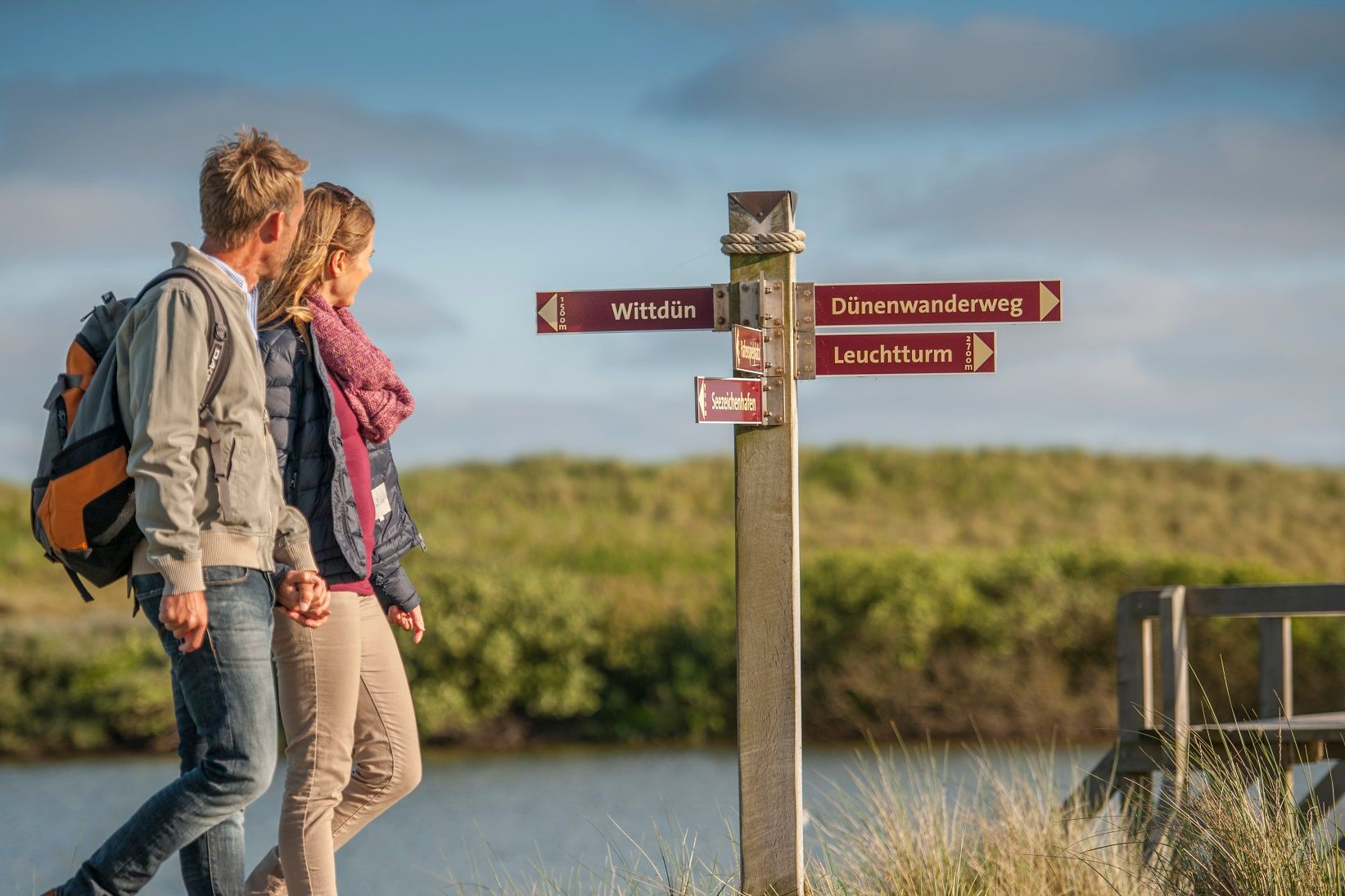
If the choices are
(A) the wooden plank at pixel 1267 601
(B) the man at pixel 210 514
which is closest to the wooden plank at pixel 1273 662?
(A) the wooden plank at pixel 1267 601

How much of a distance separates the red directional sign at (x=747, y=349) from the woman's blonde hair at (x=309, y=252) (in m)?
1.15

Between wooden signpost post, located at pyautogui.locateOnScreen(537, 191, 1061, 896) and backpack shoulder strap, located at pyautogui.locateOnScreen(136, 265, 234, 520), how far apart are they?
4.39 feet

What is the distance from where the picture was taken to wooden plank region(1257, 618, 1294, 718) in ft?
23.5

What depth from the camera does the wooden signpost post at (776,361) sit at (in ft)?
14.8

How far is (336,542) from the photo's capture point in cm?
390

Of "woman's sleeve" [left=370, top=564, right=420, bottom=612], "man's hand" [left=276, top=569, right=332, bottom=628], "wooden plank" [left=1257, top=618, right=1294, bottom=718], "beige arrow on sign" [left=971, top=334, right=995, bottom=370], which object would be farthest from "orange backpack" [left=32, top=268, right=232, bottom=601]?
"wooden plank" [left=1257, top=618, right=1294, bottom=718]

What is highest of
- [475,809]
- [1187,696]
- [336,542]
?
[336,542]

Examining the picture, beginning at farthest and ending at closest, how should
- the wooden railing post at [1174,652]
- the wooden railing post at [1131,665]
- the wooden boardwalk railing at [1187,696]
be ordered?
1. the wooden railing post at [1131,665]
2. the wooden railing post at [1174,652]
3. the wooden boardwalk railing at [1187,696]

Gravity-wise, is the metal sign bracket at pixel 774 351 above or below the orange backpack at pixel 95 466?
above

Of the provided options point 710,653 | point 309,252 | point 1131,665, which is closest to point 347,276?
point 309,252

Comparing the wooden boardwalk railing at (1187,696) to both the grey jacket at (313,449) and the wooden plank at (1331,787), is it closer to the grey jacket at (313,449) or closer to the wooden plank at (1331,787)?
the wooden plank at (1331,787)

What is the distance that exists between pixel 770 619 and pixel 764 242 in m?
1.14

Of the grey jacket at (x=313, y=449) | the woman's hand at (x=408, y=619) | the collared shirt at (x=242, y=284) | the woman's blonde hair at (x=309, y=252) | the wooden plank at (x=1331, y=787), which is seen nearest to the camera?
the collared shirt at (x=242, y=284)

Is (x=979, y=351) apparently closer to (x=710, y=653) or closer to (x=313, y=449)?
(x=313, y=449)
